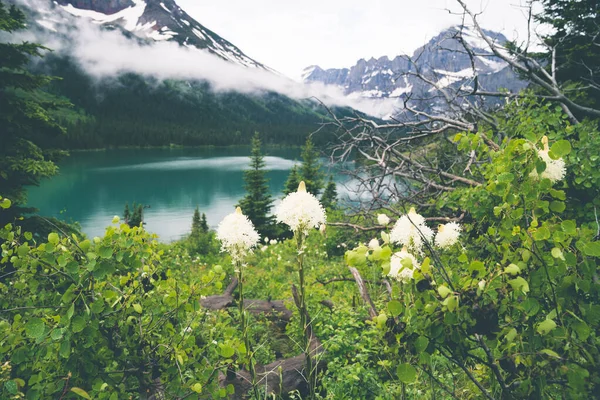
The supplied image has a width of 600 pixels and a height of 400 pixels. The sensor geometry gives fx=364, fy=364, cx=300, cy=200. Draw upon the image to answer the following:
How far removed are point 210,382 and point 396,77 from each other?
21.7 feet

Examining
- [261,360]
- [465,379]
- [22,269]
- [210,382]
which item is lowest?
[261,360]

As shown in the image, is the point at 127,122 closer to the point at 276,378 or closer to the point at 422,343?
the point at 276,378

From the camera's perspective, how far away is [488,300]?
1.52 metres

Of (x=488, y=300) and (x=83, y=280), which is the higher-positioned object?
(x=488, y=300)

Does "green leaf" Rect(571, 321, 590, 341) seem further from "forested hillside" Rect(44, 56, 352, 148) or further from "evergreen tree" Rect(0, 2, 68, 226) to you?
"forested hillside" Rect(44, 56, 352, 148)

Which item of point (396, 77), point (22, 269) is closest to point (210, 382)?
point (22, 269)

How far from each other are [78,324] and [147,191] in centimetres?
6202

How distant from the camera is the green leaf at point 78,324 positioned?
5.60ft

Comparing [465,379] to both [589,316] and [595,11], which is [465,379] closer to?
[589,316]

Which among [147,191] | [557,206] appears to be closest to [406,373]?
[557,206]

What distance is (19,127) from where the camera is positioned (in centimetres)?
830

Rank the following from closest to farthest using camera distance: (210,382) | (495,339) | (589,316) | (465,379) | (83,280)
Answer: (589,316) → (495,339) → (83,280) → (210,382) → (465,379)

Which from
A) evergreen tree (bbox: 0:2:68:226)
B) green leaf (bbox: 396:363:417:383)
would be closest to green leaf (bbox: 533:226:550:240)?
green leaf (bbox: 396:363:417:383)

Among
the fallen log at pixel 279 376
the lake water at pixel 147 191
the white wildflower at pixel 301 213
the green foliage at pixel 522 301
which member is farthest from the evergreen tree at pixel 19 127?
the lake water at pixel 147 191
